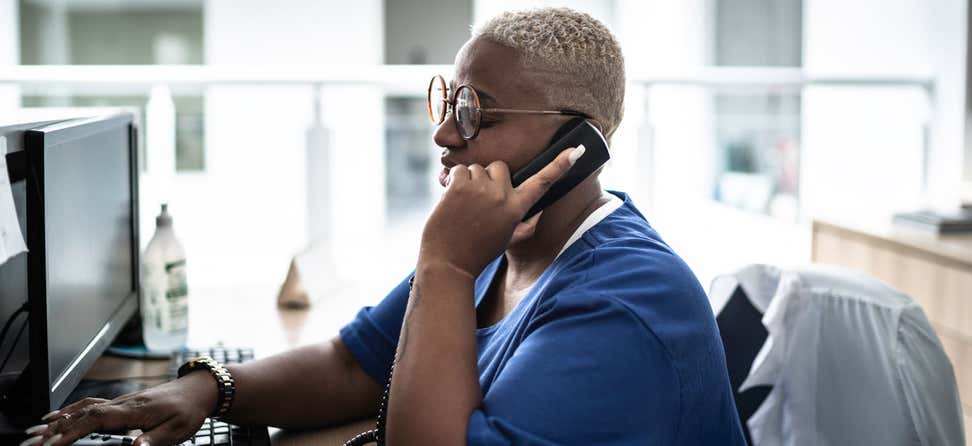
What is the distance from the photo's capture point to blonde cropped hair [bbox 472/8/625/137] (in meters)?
1.00

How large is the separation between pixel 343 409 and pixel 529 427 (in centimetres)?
49

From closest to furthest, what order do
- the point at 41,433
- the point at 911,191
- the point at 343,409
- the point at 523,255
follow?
the point at 41,433 → the point at 523,255 → the point at 343,409 → the point at 911,191

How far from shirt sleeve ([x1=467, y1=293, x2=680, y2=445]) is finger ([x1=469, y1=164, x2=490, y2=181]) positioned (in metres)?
0.15

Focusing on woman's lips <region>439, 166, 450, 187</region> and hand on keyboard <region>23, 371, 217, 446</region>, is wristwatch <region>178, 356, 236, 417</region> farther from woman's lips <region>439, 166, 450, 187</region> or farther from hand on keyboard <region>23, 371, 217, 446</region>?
woman's lips <region>439, 166, 450, 187</region>

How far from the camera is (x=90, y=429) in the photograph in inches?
38.9

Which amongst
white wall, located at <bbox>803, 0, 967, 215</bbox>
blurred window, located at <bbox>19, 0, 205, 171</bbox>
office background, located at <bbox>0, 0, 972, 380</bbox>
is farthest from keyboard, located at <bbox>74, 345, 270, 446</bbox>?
blurred window, located at <bbox>19, 0, 205, 171</bbox>

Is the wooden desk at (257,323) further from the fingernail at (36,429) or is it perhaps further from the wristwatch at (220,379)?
the fingernail at (36,429)

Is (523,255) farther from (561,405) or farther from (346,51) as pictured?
(346,51)

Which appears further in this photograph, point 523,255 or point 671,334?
point 523,255

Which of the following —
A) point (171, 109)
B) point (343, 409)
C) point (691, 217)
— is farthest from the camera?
point (691, 217)

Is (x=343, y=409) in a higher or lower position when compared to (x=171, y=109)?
lower

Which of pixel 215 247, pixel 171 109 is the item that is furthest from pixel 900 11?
pixel 215 247

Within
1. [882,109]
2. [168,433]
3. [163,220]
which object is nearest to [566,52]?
[168,433]

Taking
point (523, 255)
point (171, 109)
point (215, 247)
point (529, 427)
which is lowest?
point (215, 247)
